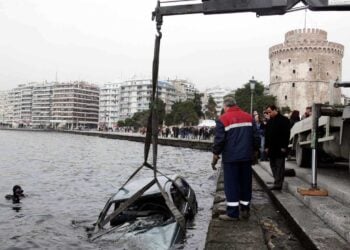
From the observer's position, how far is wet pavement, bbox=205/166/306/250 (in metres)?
6.51

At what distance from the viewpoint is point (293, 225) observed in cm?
731

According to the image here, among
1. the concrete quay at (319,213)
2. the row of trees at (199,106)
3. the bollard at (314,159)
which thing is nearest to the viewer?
the concrete quay at (319,213)

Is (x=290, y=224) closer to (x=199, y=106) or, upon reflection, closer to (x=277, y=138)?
(x=277, y=138)

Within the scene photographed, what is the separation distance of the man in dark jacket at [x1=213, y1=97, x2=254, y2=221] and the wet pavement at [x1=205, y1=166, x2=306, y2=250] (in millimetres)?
465

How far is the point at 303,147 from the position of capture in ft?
47.0

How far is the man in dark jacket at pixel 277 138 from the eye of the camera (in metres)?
9.82

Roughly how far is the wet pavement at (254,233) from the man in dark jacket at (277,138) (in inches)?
47.6

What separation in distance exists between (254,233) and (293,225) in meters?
0.70

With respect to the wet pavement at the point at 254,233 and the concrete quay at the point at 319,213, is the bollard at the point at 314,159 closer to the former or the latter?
the concrete quay at the point at 319,213

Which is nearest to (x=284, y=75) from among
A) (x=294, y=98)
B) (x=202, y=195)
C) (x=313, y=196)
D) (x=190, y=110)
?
(x=294, y=98)

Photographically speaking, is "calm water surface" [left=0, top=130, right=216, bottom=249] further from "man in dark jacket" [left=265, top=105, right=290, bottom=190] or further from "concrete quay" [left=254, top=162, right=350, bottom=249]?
"man in dark jacket" [left=265, top=105, right=290, bottom=190]

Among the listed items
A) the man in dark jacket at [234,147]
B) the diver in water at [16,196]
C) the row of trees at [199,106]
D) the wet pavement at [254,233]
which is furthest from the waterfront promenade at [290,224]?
the row of trees at [199,106]

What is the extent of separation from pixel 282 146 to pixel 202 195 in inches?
258

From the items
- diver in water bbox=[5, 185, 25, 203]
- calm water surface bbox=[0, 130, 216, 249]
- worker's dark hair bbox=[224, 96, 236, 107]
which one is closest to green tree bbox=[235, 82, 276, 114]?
calm water surface bbox=[0, 130, 216, 249]
